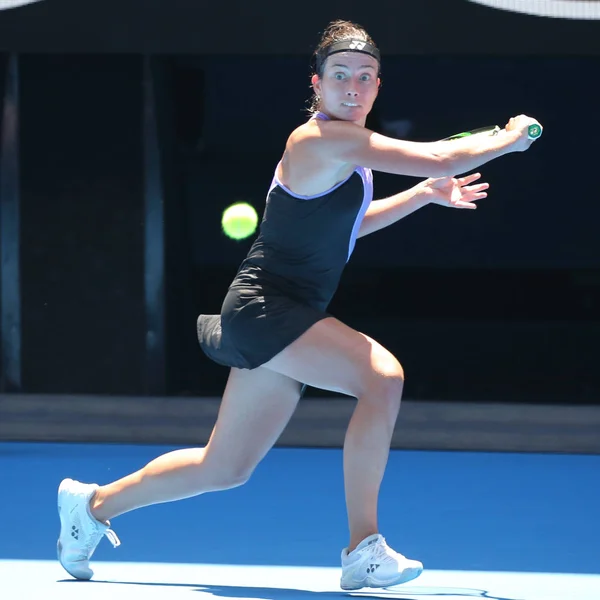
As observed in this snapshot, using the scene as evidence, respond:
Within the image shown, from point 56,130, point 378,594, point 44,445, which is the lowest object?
point 378,594

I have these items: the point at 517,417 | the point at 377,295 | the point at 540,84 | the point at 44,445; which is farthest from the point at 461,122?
the point at 44,445

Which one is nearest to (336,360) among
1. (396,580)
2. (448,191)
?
(396,580)

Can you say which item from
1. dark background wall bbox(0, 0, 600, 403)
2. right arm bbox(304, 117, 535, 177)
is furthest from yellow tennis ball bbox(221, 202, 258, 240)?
right arm bbox(304, 117, 535, 177)

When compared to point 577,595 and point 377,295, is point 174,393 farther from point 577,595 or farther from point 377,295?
point 577,595

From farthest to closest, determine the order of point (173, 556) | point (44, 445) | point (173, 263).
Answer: point (173, 263) < point (44, 445) < point (173, 556)

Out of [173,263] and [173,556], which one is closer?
[173,556]

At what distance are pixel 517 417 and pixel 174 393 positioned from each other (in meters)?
1.78

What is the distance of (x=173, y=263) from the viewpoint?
684cm

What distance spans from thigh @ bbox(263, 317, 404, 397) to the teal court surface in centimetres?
59

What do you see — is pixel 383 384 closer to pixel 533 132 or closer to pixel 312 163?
pixel 312 163

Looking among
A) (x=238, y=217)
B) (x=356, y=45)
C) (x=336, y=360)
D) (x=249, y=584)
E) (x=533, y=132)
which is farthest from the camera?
(x=238, y=217)

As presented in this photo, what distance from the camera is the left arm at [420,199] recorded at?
146 inches

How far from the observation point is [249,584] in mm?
3646

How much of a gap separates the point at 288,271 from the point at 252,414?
1.29 ft
